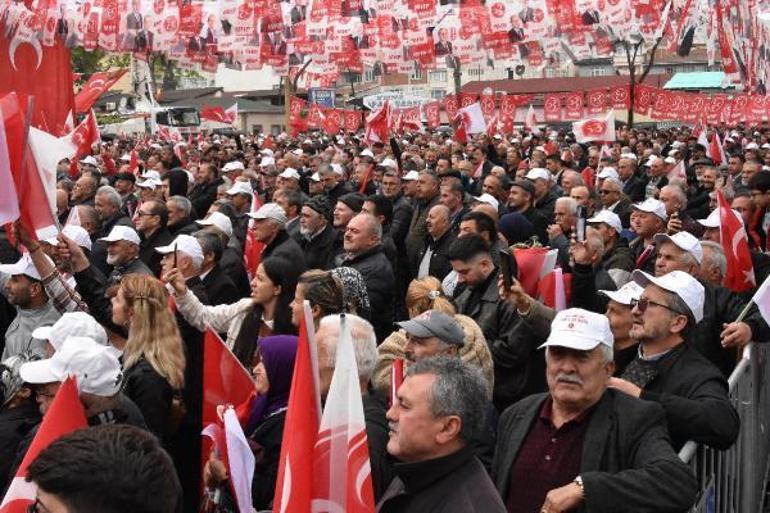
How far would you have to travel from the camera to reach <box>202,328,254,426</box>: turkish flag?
16.8 feet

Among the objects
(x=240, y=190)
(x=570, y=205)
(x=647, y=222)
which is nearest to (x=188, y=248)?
(x=647, y=222)

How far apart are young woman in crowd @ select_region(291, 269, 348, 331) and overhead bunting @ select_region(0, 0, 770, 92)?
14.2m

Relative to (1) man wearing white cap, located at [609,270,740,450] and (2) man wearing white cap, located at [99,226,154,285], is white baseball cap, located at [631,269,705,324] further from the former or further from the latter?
(2) man wearing white cap, located at [99,226,154,285]

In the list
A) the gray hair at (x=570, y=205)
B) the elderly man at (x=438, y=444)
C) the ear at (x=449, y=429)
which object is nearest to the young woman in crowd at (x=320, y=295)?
the elderly man at (x=438, y=444)

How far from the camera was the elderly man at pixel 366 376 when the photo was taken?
3.93 metres

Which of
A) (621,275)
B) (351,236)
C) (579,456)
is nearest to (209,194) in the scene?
(351,236)

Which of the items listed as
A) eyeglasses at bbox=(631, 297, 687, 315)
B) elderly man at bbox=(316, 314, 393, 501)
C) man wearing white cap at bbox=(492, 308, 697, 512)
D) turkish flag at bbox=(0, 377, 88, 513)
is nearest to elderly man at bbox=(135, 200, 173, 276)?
elderly man at bbox=(316, 314, 393, 501)

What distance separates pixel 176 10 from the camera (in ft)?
68.2

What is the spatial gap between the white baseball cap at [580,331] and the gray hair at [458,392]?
23.2 inches

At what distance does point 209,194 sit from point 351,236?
6560mm

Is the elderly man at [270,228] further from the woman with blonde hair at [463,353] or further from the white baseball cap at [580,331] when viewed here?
the white baseball cap at [580,331]

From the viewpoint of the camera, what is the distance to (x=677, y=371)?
478 cm

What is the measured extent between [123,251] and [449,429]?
15.3ft

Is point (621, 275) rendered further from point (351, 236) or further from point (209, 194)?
point (209, 194)
